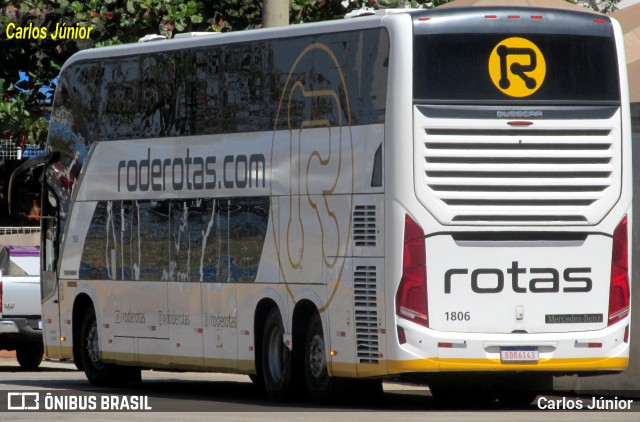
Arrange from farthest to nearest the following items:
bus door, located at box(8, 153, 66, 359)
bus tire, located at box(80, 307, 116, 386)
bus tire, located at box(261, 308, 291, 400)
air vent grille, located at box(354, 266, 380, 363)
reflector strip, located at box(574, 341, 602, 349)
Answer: bus door, located at box(8, 153, 66, 359) < bus tire, located at box(80, 307, 116, 386) < bus tire, located at box(261, 308, 291, 400) < reflector strip, located at box(574, 341, 602, 349) < air vent grille, located at box(354, 266, 380, 363)

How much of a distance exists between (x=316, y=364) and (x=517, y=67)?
3.57 m

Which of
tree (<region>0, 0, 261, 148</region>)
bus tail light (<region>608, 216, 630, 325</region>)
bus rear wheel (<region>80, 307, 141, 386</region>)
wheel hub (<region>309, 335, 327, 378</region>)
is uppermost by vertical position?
tree (<region>0, 0, 261, 148</region>)

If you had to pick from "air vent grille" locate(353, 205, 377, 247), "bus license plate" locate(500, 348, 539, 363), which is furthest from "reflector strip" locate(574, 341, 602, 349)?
"air vent grille" locate(353, 205, 377, 247)

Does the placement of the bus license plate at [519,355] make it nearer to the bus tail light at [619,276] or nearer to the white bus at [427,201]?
the white bus at [427,201]

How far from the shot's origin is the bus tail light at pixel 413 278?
53.1ft

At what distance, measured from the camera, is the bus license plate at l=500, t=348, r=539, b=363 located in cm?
1638

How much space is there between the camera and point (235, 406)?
57.9ft

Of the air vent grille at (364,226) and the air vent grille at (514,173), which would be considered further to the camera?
the air vent grille at (364,226)

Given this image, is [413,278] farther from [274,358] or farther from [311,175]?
[274,358]

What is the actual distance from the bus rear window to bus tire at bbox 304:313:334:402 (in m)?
2.74

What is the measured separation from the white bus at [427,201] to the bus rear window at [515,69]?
0.06 ft

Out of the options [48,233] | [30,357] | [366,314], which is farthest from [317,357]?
[30,357]

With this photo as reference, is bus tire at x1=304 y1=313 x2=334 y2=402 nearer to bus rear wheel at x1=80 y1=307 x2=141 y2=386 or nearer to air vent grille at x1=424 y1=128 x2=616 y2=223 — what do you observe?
air vent grille at x1=424 y1=128 x2=616 y2=223

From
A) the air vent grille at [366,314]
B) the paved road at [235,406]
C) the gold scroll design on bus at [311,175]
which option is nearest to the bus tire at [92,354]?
the paved road at [235,406]
